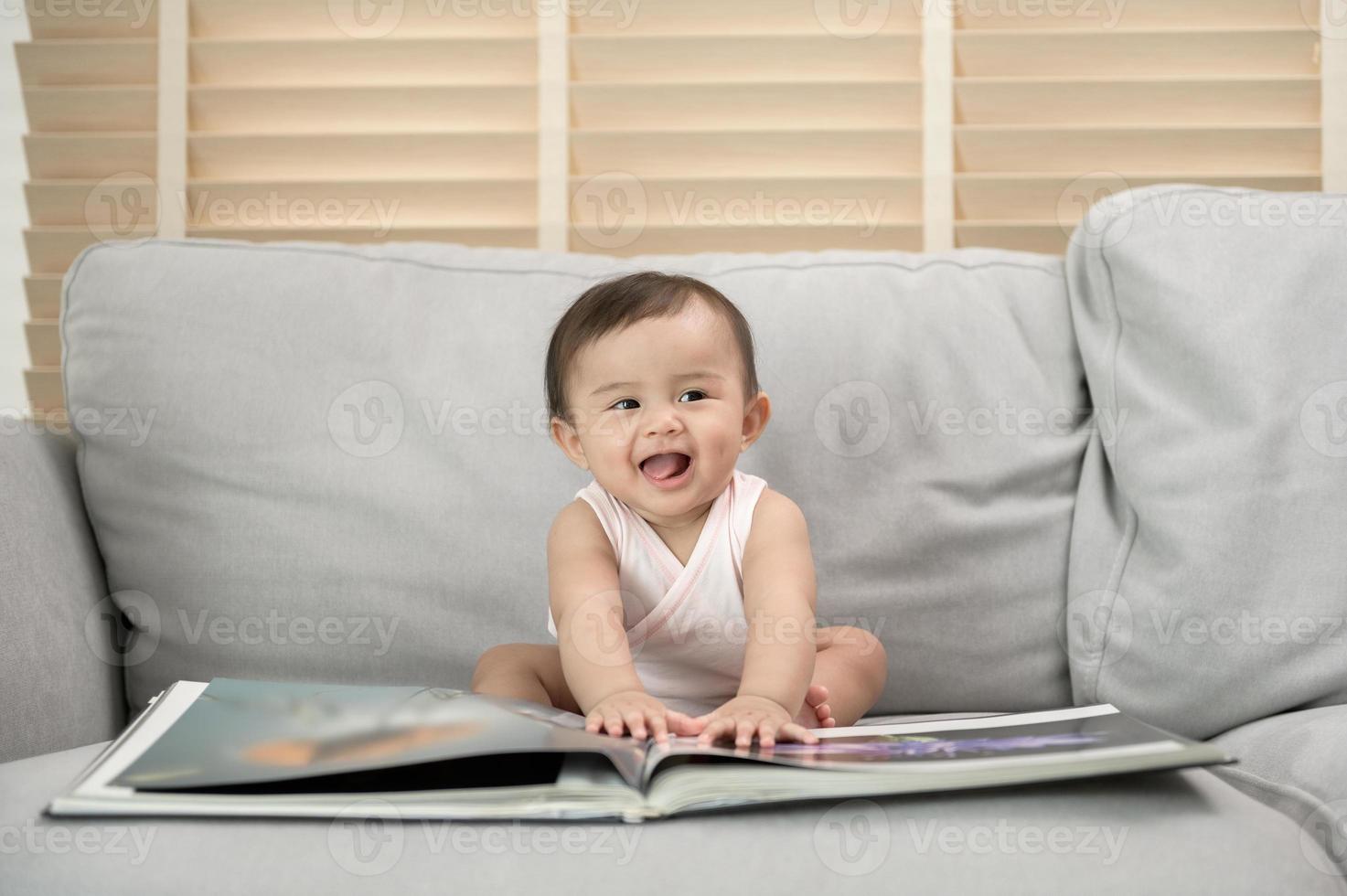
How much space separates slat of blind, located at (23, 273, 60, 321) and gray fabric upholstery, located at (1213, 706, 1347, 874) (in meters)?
1.87

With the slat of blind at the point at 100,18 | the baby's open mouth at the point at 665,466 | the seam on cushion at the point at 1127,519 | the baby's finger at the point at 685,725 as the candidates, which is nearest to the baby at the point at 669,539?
the baby's open mouth at the point at 665,466

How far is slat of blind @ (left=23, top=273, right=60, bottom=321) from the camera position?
6.13ft

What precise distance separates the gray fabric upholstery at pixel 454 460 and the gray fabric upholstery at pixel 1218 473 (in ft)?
0.29

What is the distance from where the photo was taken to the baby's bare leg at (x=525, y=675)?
42.5 inches

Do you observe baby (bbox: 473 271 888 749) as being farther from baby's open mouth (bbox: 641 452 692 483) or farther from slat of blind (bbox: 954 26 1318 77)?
slat of blind (bbox: 954 26 1318 77)

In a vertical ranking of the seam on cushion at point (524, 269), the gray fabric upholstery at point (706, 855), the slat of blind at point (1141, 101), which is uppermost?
the slat of blind at point (1141, 101)

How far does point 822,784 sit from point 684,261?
904 millimetres

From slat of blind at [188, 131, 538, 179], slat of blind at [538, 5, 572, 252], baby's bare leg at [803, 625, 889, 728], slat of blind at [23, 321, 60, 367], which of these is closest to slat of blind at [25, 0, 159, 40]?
slat of blind at [188, 131, 538, 179]

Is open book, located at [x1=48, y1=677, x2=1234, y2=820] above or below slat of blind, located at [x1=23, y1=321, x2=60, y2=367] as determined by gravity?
below

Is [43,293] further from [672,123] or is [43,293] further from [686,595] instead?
[686,595]

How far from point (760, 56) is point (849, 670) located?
118cm

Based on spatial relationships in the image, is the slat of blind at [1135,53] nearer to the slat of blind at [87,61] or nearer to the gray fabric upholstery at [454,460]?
the gray fabric upholstery at [454,460]

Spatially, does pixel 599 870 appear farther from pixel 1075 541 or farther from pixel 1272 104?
pixel 1272 104

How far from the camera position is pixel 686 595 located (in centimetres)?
116
